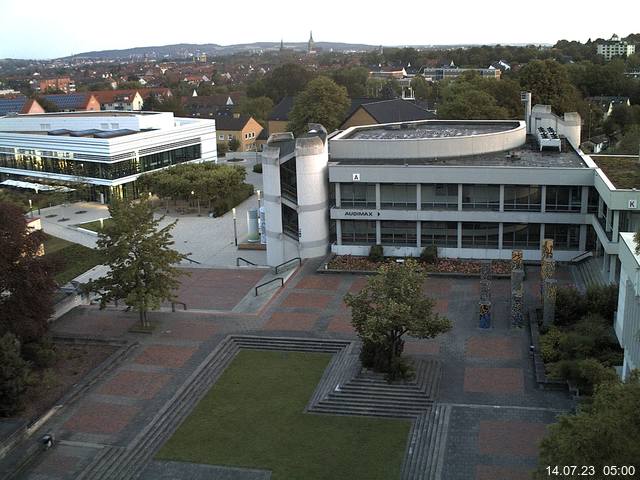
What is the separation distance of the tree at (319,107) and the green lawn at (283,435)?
171 ft

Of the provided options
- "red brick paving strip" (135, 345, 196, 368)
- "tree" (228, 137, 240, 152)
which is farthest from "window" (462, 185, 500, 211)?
"tree" (228, 137, 240, 152)

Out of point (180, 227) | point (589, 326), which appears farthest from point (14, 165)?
A: point (589, 326)

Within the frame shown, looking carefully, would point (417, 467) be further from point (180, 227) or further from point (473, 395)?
point (180, 227)

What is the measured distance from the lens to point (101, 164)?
204ft

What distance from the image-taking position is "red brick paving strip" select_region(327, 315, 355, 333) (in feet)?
99.8

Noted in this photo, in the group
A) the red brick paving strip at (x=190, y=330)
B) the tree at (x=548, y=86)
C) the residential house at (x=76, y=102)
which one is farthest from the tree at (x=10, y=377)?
the residential house at (x=76, y=102)

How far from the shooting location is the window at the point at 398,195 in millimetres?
39281

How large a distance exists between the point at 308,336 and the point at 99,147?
127 ft

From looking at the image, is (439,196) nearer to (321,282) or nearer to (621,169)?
(321,282)

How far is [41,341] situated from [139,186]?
1439 inches

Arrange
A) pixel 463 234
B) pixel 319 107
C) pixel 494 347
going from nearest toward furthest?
1. pixel 494 347
2. pixel 463 234
3. pixel 319 107

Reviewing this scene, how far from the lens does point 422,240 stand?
130 feet

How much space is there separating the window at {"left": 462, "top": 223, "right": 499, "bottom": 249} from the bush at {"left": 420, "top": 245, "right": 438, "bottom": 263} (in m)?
1.81

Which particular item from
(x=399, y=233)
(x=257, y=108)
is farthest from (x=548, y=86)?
(x=257, y=108)
